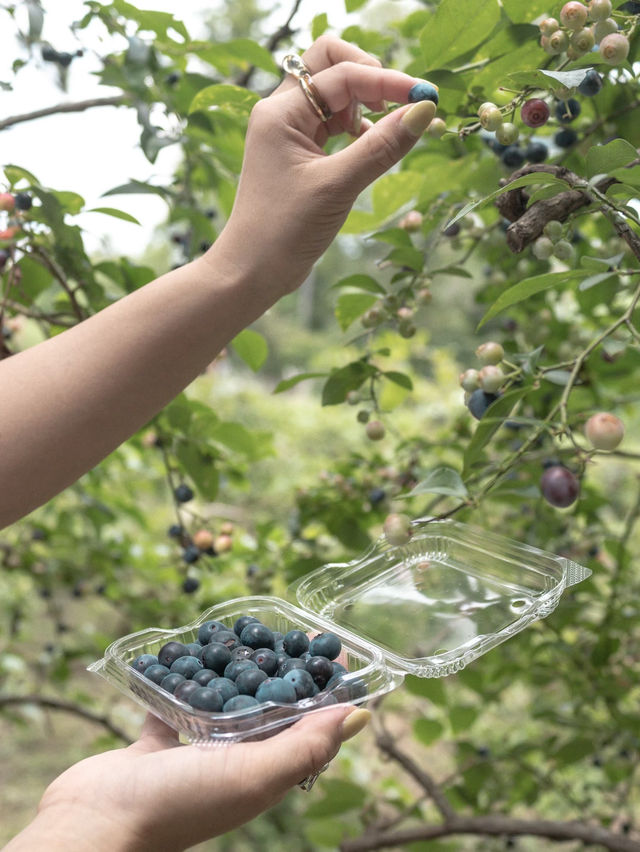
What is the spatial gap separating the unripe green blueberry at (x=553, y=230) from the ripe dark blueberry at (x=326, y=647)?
0.41 metres

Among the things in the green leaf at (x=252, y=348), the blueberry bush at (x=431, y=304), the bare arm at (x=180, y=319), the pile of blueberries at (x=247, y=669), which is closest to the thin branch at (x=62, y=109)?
the blueberry bush at (x=431, y=304)

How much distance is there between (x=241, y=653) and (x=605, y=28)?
0.61 metres

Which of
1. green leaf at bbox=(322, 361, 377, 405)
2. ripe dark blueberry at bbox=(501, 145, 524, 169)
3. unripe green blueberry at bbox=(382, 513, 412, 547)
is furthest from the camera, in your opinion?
green leaf at bbox=(322, 361, 377, 405)

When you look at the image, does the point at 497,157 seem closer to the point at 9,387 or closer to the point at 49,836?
the point at 9,387

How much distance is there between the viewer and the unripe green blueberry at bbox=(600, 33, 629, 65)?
0.69 meters

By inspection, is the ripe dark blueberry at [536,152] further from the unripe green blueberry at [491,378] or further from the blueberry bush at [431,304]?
the unripe green blueberry at [491,378]

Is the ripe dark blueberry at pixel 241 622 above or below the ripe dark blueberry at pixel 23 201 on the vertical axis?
below

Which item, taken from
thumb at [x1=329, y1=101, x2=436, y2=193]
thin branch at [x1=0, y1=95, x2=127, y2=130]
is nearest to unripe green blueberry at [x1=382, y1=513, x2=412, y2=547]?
thumb at [x1=329, y1=101, x2=436, y2=193]

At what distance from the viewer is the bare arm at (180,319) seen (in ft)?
2.22

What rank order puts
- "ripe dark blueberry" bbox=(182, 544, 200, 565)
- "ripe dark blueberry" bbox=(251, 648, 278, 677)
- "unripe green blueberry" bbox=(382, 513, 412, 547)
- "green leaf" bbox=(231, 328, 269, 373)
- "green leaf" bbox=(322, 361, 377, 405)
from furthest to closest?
"ripe dark blueberry" bbox=(182, 544, 200, 565), "green leaf" bbox=(231, 328, 269, 373), "green leaf" bbox=(322, 361, 377, 405), "unripe green blueberry" bbox=(382, 513, 412, 547), "ripe dark blueberry" bbox=(251, 648, 278, 677)

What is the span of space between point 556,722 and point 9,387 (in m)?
1.33

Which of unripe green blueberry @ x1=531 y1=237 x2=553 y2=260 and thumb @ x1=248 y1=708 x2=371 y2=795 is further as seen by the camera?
unripe green blueberry @ x1=531 y1=237 x2=553 y2=260

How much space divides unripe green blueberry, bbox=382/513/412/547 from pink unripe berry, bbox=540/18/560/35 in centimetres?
46

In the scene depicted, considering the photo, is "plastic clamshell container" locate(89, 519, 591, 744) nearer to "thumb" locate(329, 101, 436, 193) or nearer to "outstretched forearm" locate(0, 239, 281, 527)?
"outstretched forearm" locate(0, 239, 281, 527)
